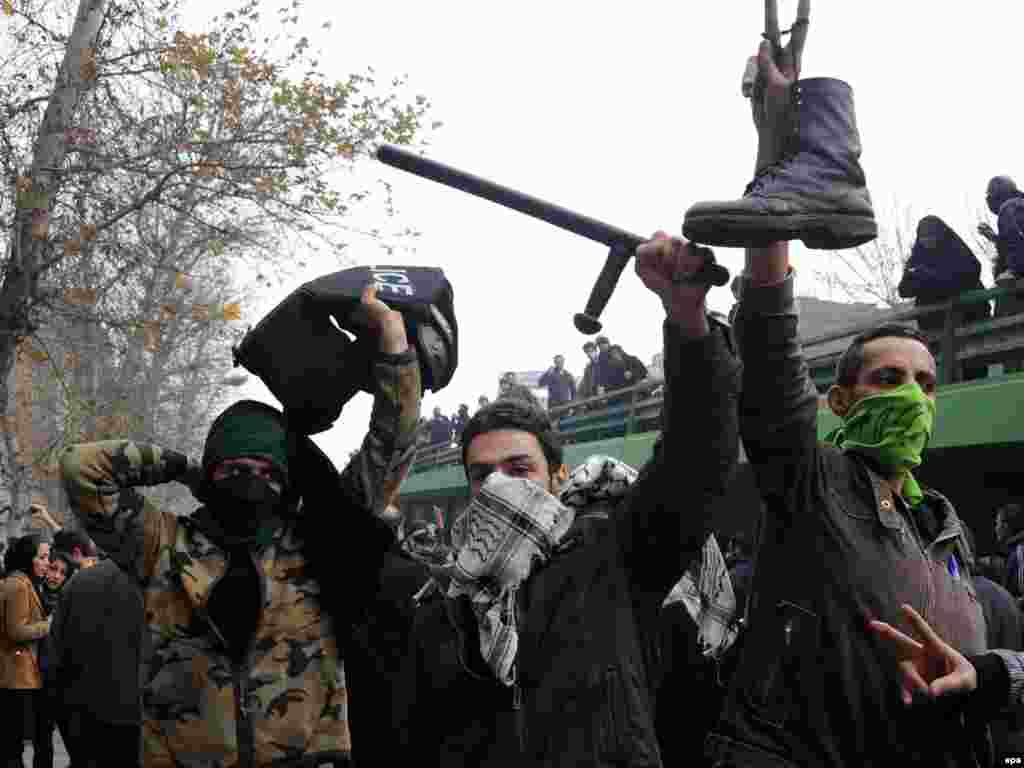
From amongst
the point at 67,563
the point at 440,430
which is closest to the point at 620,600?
the point at 67,563

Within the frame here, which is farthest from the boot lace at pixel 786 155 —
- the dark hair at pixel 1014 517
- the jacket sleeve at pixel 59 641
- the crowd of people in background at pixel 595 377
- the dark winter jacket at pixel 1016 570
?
the crowd of people in background at pixel 595 377

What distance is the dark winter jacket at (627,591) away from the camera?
246cm

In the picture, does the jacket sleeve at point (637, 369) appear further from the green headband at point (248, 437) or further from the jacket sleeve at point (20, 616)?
the green headband at point (248, 437)

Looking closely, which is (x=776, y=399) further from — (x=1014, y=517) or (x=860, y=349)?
(x=1014, y=517)

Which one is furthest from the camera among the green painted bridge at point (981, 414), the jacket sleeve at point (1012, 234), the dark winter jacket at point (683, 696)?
the green painted bridge at point (981, 414)

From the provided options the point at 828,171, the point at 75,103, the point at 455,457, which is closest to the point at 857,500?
the point at 828,171

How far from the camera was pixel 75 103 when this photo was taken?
13617 mm

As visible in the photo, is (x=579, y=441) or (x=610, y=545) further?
(x=579, y=441)

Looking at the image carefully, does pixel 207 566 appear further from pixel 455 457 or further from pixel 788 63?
pixel 455 457

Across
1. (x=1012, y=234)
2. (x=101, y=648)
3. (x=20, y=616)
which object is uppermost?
(x=1012, y=234)

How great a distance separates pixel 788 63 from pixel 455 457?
27.7 metres

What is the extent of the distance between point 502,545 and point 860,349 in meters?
1.07

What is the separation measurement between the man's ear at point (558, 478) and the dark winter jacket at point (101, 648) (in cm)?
373

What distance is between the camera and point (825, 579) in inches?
105
